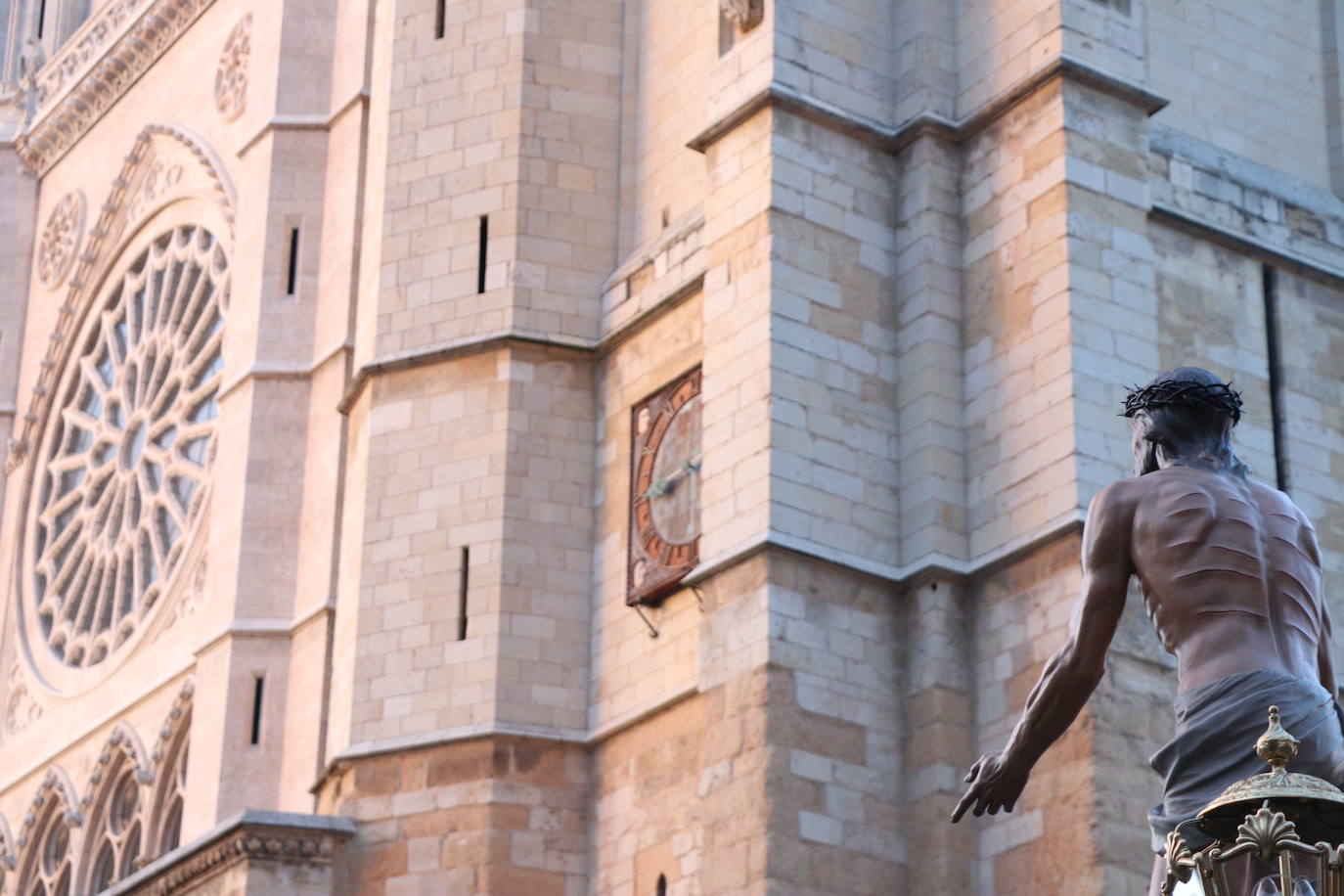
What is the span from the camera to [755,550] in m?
14.3

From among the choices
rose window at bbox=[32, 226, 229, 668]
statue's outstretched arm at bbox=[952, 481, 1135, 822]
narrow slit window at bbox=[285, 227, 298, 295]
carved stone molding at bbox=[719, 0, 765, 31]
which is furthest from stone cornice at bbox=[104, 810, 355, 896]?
statue's outstretched arm at bbox=[952, 481, 1135, 822]

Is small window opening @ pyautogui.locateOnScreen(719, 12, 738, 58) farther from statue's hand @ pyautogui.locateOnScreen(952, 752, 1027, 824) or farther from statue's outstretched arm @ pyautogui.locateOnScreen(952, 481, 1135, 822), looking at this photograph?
statue's hand @ pyautogui.locateOnScreen(952, 752, 1027, 824)

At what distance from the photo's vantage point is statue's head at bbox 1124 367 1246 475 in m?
5.25

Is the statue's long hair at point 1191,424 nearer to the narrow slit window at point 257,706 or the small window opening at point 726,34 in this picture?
the small window opening at point 726,34

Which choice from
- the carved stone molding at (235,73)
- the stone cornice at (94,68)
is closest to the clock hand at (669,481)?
the carved stone molding at (235,73)

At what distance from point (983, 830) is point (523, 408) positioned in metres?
4.28

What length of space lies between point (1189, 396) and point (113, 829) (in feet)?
54.3

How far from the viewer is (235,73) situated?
71.7 feet

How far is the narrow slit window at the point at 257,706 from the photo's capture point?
717 inches

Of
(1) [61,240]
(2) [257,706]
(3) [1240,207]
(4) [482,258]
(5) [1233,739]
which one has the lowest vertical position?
(5) [1233,739]

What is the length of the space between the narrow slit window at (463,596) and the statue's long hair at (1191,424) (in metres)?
11.2

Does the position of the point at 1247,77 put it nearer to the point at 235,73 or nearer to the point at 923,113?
the point at 923,113

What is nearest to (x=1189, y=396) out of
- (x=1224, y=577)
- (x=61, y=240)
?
(x=1224, y=577)

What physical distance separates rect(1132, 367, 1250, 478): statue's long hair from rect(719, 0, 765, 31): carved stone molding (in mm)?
10567
